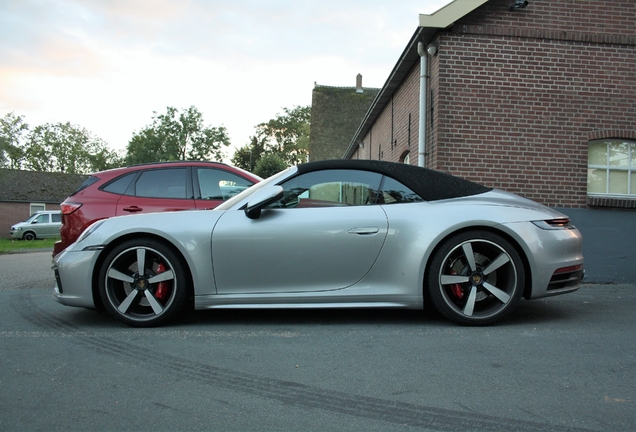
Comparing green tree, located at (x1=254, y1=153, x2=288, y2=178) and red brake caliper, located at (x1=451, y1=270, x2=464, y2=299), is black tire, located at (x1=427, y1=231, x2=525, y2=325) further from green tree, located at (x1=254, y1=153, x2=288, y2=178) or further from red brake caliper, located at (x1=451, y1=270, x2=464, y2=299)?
green tree, located at (x1=254, y1=153, x2=288, y2=178)

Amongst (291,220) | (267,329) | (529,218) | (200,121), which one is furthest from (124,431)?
(200,121)

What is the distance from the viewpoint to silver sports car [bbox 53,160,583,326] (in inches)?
173

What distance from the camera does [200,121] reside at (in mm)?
71188

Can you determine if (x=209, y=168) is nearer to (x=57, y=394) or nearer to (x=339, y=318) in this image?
(x=339, y=318)

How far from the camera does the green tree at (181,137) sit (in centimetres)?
6981

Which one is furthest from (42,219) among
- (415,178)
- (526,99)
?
(415,178)

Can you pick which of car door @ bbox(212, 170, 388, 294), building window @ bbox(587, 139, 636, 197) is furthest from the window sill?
car door @ bbox(212, 170, 388, 294)

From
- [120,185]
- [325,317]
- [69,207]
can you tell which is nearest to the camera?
[325,317]

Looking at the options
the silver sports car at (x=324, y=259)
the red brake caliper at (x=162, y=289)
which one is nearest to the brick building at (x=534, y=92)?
the silver sports car at (x=324, y=259)

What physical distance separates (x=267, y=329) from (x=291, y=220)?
0.88 meters

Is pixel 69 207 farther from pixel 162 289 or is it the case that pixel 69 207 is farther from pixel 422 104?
pixel 422 104

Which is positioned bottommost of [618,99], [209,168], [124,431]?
[124,431]

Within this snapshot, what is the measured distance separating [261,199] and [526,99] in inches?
220

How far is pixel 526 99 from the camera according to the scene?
8422mm
